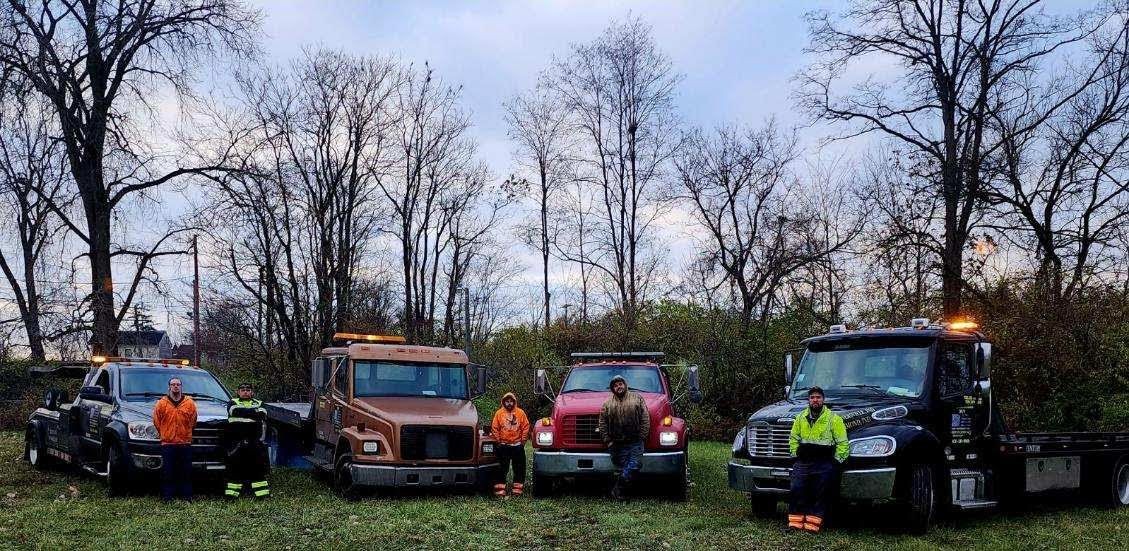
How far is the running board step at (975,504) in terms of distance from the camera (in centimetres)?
1093

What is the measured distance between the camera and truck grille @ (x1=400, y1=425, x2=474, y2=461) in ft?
42.6

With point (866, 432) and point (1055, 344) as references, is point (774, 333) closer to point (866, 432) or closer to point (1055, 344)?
point (1055, 344)

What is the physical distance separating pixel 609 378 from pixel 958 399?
5588 mm

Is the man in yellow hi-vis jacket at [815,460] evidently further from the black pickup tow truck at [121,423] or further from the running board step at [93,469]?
the running board step at [93,469]

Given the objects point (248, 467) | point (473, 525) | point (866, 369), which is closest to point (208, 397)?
point (248, 467)

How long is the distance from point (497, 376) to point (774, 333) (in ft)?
30.0

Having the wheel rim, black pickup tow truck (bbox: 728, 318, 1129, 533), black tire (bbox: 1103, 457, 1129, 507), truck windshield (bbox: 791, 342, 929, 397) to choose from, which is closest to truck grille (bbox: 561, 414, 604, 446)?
black pickup tow truck (bbox: 728, 318, 1129, 533)

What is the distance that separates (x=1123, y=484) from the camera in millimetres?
12859

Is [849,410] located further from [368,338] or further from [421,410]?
[368,338]

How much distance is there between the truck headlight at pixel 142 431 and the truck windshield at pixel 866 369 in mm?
8522

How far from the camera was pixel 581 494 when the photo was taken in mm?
14109

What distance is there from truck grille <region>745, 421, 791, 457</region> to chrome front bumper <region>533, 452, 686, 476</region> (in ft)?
6.67

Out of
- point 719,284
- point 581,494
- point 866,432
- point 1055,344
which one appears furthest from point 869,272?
point 866,432

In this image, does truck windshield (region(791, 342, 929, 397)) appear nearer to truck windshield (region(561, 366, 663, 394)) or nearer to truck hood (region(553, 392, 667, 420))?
truck hood (region(553, 392, 667, 420))
